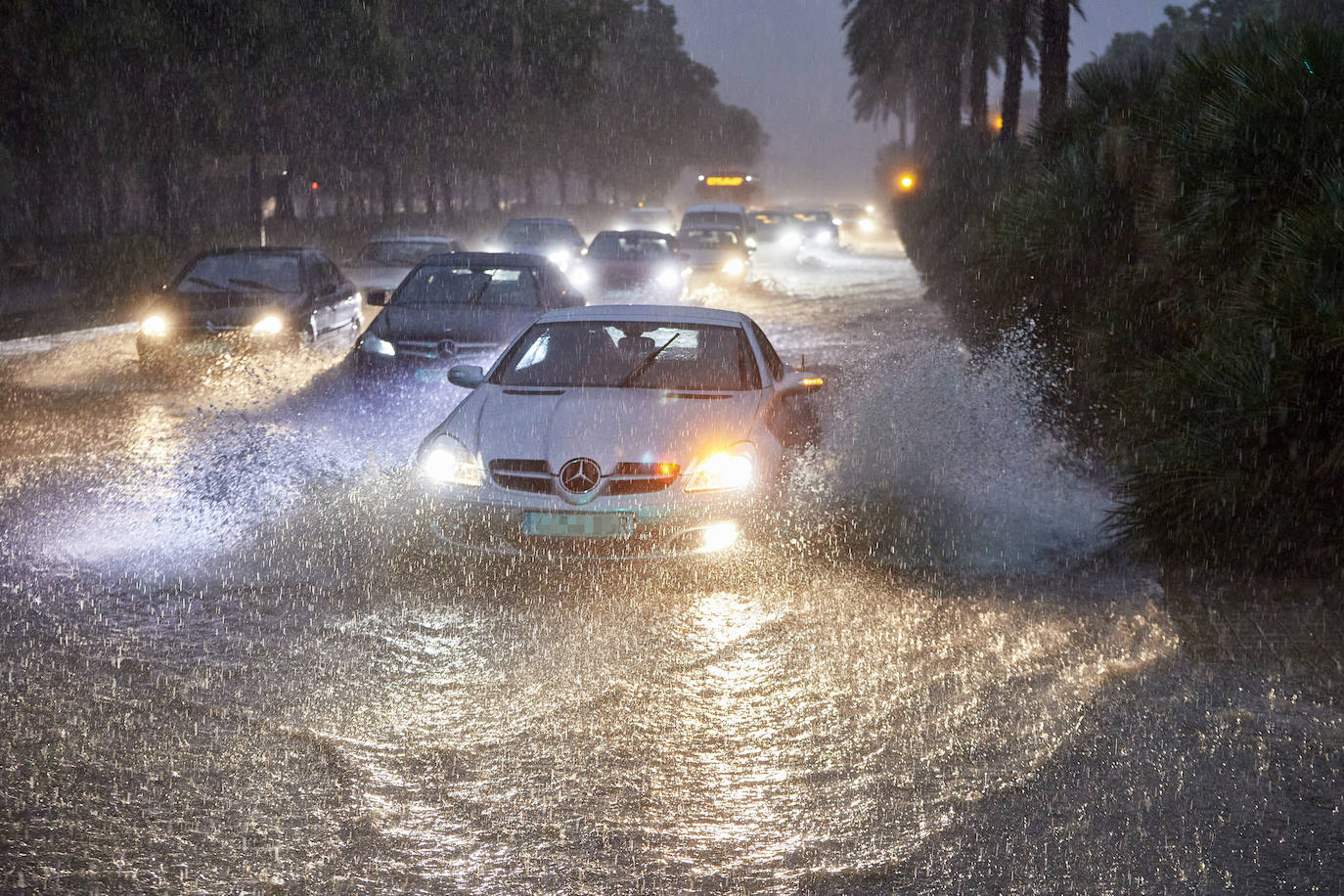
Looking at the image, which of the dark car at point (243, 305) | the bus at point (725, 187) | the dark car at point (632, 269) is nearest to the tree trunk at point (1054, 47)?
the dark car at point (632, 269)

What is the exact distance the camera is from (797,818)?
14.8ft

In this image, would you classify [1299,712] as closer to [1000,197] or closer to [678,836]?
[678,836]

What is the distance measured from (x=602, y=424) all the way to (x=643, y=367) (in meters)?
1.30

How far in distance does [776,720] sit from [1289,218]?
15.9 ft

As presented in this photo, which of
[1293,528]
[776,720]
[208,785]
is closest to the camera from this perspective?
[208,785]

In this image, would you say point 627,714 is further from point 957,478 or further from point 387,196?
point 387,196

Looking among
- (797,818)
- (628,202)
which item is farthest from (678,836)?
(628,202)

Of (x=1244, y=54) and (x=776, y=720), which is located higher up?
(x=1244, y=54)

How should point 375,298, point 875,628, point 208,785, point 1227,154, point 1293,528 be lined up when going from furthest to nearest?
point 375,298, point 1227,154, point 1293,528, point 875,628, point 208,785

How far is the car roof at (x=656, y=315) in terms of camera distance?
9188 mm

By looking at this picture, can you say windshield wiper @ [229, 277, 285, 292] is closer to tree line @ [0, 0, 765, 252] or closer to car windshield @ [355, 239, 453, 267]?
car windshield @ [355, 239, 453, 267]

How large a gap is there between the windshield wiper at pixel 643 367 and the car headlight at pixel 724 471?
3.88 ft

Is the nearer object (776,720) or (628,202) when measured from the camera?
(776,720)

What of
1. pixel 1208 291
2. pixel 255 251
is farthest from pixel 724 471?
pixel 255 251
